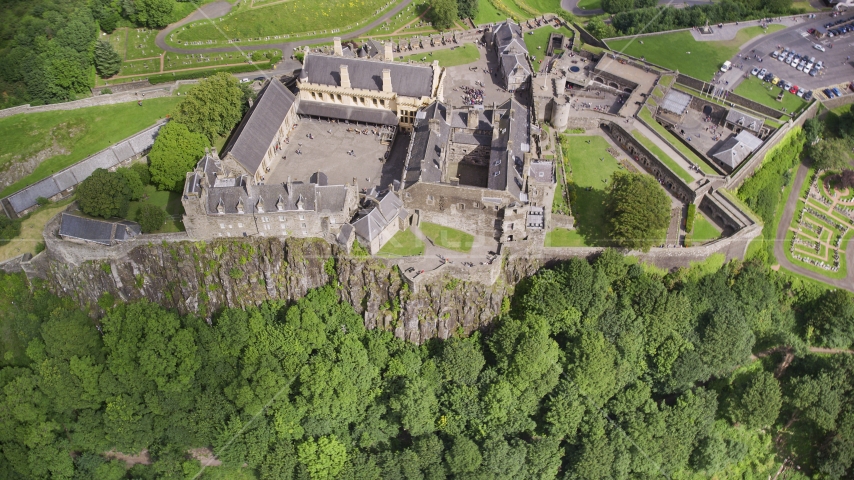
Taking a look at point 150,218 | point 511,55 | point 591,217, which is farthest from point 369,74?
point 591,217

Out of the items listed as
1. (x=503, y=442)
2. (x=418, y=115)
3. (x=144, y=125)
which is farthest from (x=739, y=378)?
(x=144, y=125)

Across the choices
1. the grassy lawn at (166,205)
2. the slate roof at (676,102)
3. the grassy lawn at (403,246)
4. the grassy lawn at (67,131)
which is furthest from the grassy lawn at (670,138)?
the grassy lawn at (67,131)

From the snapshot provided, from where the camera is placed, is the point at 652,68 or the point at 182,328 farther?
the point at 652,68

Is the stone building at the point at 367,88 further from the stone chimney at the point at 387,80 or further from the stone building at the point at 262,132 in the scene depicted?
the stone building at the point at 262,132

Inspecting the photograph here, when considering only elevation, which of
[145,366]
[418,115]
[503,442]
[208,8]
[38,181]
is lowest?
[503,442]

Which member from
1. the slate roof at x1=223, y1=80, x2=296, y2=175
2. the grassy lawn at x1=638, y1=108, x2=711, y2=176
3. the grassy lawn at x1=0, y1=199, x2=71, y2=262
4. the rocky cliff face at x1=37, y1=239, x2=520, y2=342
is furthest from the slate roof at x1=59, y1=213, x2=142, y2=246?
the grassy lawn at x1=638, y1=108, x2=711, y2=176

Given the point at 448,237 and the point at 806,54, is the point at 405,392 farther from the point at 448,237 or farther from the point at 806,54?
the point at 806,54

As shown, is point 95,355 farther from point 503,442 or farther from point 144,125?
point 503,442
